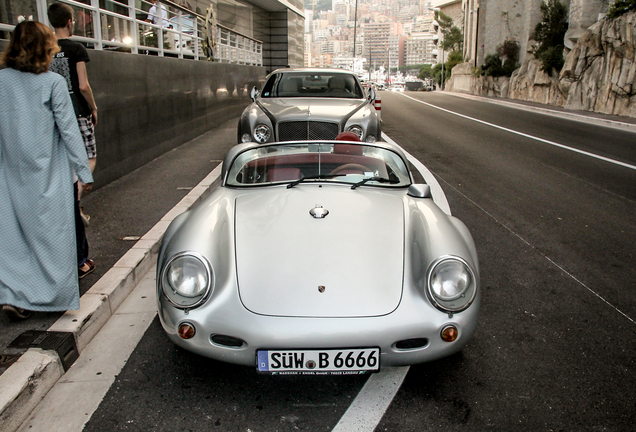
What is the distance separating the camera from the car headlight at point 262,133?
299 inches

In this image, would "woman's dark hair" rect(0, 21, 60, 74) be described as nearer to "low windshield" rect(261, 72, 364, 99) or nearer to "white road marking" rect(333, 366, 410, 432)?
"white road marking" rect(333, 366, 410, 432)

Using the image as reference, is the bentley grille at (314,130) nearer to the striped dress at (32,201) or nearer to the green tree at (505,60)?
the striped dress at (32,201)

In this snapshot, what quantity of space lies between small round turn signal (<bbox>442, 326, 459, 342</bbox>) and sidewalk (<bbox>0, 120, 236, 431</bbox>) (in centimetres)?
203

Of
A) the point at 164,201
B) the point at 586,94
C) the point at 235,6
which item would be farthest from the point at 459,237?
the point at 235,6

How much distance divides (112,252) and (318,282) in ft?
7.92

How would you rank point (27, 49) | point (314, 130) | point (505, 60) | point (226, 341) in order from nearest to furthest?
point (226, 341) → point (27, 49) → point (314, 130) → point (505, 60)

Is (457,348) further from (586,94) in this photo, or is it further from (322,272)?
(586,94)

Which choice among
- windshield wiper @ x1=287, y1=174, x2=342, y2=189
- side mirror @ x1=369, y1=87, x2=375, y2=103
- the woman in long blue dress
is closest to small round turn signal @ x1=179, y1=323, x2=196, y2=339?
the woman in long blue dress

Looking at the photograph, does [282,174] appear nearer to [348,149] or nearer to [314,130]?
[348,149]

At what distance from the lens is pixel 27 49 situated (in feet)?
10.3

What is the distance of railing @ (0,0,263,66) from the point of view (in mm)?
7520

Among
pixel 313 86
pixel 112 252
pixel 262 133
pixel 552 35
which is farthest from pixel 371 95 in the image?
pixel 552 35

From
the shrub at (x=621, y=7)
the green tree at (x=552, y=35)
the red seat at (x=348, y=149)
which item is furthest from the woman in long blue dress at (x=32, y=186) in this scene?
the green tree at (x=552, y=35)

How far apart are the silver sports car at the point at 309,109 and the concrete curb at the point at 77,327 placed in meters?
2.90
